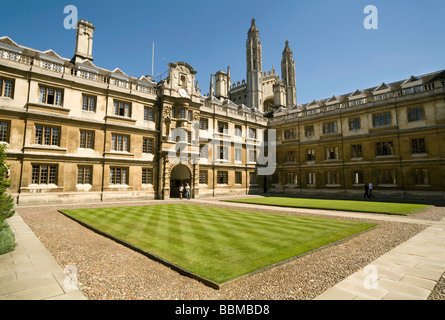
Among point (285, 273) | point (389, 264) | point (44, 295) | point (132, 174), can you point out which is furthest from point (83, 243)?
point (132, 174)

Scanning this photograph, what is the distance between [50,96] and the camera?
22938 millimetres

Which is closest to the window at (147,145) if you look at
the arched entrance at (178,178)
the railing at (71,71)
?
the arched entrance at (178,178)

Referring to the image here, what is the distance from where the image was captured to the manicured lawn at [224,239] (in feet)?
20.7

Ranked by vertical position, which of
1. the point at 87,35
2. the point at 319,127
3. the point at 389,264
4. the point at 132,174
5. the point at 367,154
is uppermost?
the point at 87,35

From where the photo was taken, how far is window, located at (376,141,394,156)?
99.1 feet

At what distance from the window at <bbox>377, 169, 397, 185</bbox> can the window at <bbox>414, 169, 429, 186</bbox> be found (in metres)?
2.11

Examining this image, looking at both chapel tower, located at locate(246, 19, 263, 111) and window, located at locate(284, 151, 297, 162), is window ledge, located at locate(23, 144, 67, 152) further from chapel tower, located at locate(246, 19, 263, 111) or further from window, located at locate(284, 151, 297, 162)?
chapel tower, located at locate(246, 19, 263, 111)

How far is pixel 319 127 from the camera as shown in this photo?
121 ft

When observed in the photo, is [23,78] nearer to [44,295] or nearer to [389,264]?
[44,295]

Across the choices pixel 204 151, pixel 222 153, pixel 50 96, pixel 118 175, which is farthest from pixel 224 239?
pixel 222 153

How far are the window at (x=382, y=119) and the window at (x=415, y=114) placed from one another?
2209mm

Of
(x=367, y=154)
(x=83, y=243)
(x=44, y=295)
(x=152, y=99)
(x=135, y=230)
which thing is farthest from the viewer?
(x=367, y=154)

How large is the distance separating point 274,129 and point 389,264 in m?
37.6

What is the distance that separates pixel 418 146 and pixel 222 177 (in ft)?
85.8
